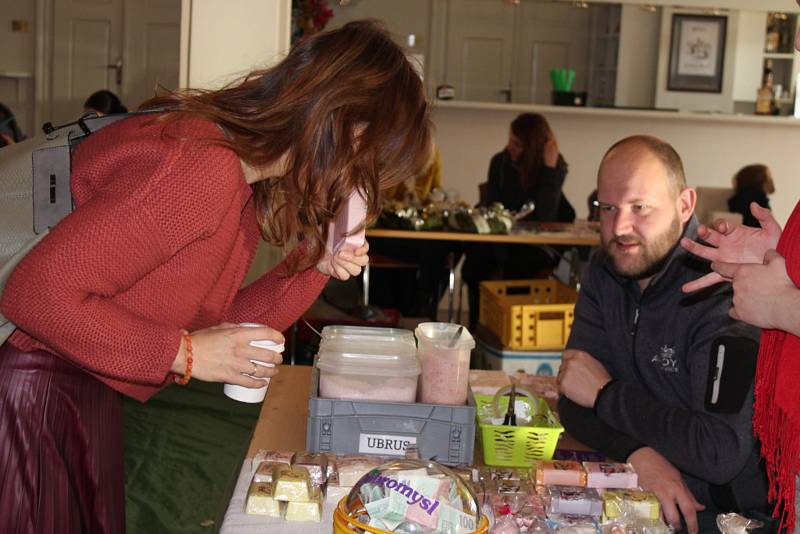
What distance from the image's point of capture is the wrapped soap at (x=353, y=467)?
1602 mm

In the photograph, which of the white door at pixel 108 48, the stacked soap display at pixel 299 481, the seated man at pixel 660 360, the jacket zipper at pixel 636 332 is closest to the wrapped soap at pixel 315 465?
→ the stacked soap display at pixel 299 481

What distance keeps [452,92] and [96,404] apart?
676cm

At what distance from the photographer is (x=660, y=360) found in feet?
7.07

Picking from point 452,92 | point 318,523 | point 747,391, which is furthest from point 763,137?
point 318,523

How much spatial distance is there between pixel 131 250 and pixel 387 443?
620 mm

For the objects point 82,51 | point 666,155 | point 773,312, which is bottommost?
point 773,312

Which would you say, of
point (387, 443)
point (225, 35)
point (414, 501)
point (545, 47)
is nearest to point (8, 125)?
point (225, 35)

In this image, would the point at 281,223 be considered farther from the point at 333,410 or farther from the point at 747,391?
the point at 747,391

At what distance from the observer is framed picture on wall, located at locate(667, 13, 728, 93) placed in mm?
8305

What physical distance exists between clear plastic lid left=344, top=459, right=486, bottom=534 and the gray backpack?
57 cm

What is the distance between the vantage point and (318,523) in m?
1.50

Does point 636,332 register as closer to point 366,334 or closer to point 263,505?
point 366,334

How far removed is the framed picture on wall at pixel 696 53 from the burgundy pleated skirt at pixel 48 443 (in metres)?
7.48

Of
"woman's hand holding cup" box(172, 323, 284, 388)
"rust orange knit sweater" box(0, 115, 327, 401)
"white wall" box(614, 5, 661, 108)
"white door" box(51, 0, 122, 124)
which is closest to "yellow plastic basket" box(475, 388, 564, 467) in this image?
"woman's hand holding cup" box(172, 323, 284, 388)
